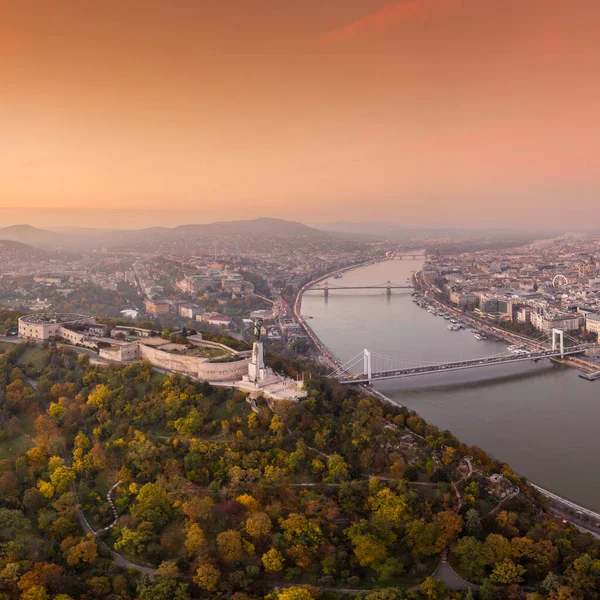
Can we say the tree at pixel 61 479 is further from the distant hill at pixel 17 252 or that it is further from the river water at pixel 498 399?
the distant hill at pixel 17 252

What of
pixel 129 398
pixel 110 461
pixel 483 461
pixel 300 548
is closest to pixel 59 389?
pixel 129 398

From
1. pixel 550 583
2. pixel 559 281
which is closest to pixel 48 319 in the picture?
pixel 550 583

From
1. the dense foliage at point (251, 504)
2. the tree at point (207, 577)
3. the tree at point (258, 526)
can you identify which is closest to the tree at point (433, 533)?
the dense foliage at point (251, 504)

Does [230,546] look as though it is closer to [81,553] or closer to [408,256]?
[81,553]

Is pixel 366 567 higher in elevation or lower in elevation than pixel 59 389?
lower

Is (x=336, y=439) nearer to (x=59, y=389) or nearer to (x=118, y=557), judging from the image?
(x=118, y=557)

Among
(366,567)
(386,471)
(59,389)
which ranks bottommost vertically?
(366,567)

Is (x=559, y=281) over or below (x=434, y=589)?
over
